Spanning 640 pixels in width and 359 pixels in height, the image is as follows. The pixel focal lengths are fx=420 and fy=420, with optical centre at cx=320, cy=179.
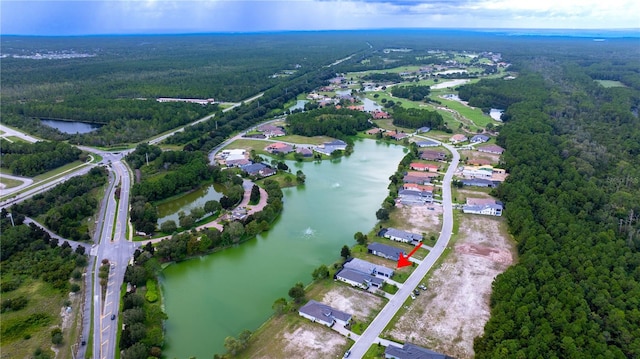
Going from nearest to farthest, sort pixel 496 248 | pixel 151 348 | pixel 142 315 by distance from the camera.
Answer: pixel 151 348 → pixel 142 315 → pixel 496 248

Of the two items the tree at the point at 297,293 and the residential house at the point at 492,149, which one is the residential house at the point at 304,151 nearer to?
the residential house at the point at 492,149

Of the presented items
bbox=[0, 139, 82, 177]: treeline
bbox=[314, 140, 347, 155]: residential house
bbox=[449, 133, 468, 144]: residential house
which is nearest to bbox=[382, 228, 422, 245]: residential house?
bbox=[314, 140, 347, 155]: residential house

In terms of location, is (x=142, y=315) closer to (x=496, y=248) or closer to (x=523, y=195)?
(x=496, y=248)

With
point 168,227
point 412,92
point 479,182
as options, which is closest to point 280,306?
point 168,227

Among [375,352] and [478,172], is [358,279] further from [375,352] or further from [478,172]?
[478,172]

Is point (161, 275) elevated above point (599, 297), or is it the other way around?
point (599, 297)

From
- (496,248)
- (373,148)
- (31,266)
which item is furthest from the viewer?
(373,148)

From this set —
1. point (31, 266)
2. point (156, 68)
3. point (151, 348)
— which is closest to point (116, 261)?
point (31, 266)

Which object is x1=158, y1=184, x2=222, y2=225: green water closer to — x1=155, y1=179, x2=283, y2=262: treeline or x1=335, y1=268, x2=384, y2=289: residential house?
x1=155, y1=179, x2=283, y2=262: treeline
